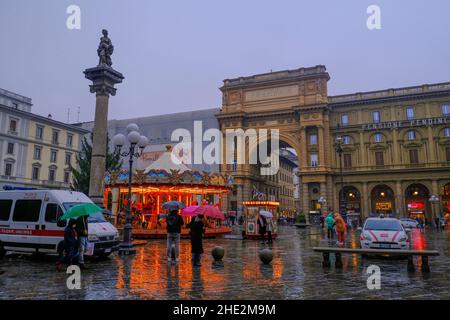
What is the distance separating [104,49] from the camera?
60.7ft

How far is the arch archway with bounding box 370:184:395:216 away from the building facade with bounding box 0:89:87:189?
41.5 m

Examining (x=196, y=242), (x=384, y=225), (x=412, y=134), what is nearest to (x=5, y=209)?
(x=196, y=242)

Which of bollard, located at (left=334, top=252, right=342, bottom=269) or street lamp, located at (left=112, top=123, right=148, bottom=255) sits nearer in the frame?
bollard, located at (left=334, top=252, right=342, bottom=269)

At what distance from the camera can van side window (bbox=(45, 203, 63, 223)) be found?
11.8 meters

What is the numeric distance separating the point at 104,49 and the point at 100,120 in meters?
3.70

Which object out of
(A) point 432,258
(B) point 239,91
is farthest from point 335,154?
(A) point 432,258

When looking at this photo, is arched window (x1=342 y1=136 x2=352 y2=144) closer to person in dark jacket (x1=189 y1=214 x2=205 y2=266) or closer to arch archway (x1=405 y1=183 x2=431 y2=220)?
arch archway (x1=405 y1=183 x2=431 y2=220)

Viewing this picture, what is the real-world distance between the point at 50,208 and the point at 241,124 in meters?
41.4

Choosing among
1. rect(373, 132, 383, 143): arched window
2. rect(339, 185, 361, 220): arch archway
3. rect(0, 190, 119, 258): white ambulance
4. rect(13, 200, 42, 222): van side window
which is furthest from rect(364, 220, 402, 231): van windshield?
rect(373, 132, 383, 143): arched window

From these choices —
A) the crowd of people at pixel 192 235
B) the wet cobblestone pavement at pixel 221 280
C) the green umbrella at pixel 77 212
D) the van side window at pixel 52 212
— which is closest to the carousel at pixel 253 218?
the wet cobblestone pavement at pixel 221 280

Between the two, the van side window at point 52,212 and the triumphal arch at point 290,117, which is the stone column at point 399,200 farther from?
the van side window at point 52,212

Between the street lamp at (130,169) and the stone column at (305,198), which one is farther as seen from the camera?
the stone column at (305,198)

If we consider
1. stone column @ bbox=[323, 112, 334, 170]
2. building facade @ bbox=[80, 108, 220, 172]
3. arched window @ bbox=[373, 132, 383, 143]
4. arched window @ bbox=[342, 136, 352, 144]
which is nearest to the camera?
arched window @ bbox=[373, 132, 383, 143]

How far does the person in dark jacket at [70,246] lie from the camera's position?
9984 mm
